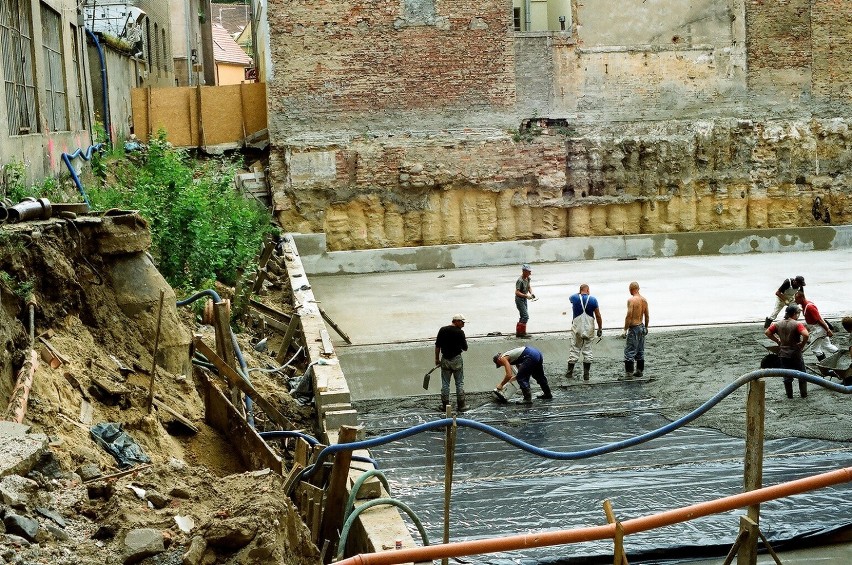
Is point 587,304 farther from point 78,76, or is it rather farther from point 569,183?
point 569,183

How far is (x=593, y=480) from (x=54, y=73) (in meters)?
10.4

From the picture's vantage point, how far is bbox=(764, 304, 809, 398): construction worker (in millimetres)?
11859

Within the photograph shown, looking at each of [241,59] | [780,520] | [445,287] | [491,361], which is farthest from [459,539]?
[241,59]

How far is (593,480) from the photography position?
965cm

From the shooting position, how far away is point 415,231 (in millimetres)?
26375

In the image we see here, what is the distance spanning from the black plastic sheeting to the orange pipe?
3159 mm

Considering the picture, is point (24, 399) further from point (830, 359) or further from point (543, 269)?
point (543, 269)

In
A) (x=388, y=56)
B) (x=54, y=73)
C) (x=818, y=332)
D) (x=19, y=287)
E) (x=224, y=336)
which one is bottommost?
(x=818, y=332)

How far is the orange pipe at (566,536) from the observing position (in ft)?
14.3

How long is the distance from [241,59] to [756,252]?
31.5m

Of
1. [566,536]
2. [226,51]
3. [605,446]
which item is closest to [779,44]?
[605,446]

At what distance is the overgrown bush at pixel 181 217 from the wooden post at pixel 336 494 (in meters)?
6.40

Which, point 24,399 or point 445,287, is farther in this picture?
point 445,287

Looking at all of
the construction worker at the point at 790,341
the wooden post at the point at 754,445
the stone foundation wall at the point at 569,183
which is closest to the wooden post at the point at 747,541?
the wooden post at the point at 754,445
